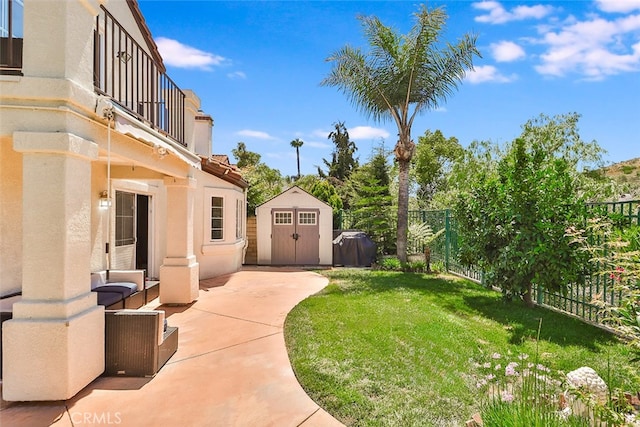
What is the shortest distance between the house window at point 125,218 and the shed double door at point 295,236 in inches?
260

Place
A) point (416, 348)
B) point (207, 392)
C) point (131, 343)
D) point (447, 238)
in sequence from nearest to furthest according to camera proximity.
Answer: point (207, 392)
point (131, 343)
point (416, 348)
point (447, 238)

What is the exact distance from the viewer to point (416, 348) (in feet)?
16.5

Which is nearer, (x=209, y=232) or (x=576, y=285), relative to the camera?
(x=576, y=285)

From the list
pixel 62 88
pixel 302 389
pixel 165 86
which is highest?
pixel 165 86

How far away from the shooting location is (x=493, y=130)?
22.8 meters

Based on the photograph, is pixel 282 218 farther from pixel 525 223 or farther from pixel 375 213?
pixel 525 223

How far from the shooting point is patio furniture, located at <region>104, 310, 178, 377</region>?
172 inches

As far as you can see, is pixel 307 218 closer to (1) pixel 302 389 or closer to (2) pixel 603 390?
(1) pixel 302 389

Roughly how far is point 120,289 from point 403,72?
11.8m

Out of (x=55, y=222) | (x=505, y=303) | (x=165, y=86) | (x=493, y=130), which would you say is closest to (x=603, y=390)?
(x=505, y=303)

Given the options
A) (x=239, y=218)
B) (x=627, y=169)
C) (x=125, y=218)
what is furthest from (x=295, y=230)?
(x=627, y=169)

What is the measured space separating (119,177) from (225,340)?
4.46 meters

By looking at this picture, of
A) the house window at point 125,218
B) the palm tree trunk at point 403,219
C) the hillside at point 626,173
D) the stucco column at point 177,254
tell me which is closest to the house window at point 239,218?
the house window at point 125,218

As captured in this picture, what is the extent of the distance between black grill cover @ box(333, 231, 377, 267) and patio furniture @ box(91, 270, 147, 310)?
9.22 metres
